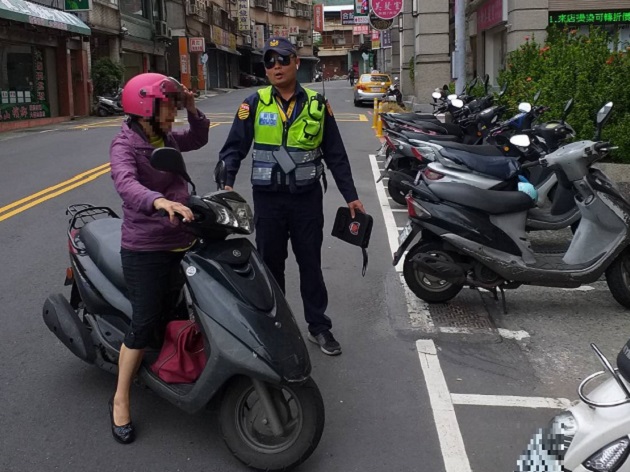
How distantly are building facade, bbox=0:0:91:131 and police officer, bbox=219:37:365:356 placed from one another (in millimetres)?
18320

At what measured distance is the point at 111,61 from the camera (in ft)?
99.1

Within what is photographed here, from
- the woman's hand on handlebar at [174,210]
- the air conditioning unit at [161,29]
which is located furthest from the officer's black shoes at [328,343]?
the air conditioning unit at [161,29]

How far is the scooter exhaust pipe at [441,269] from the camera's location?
515 cm

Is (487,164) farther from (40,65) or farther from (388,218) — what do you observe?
Answer: (40,65)

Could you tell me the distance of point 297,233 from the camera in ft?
14.4

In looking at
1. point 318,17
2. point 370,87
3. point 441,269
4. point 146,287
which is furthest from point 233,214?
point 318,17

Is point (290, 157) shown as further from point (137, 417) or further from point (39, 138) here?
point (39, 138)

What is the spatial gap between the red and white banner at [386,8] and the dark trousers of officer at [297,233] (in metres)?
19.4

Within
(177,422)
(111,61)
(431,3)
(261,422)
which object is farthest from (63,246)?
(111,61)

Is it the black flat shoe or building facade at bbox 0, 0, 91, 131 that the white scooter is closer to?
the black flat shoe

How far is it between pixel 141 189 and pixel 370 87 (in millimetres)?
28902

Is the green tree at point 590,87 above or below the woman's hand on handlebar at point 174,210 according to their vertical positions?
above

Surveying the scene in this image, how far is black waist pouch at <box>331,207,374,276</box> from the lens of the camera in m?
4.45

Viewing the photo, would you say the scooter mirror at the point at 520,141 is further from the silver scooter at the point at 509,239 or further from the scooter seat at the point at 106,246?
the scooter seat at the point at 106,246
